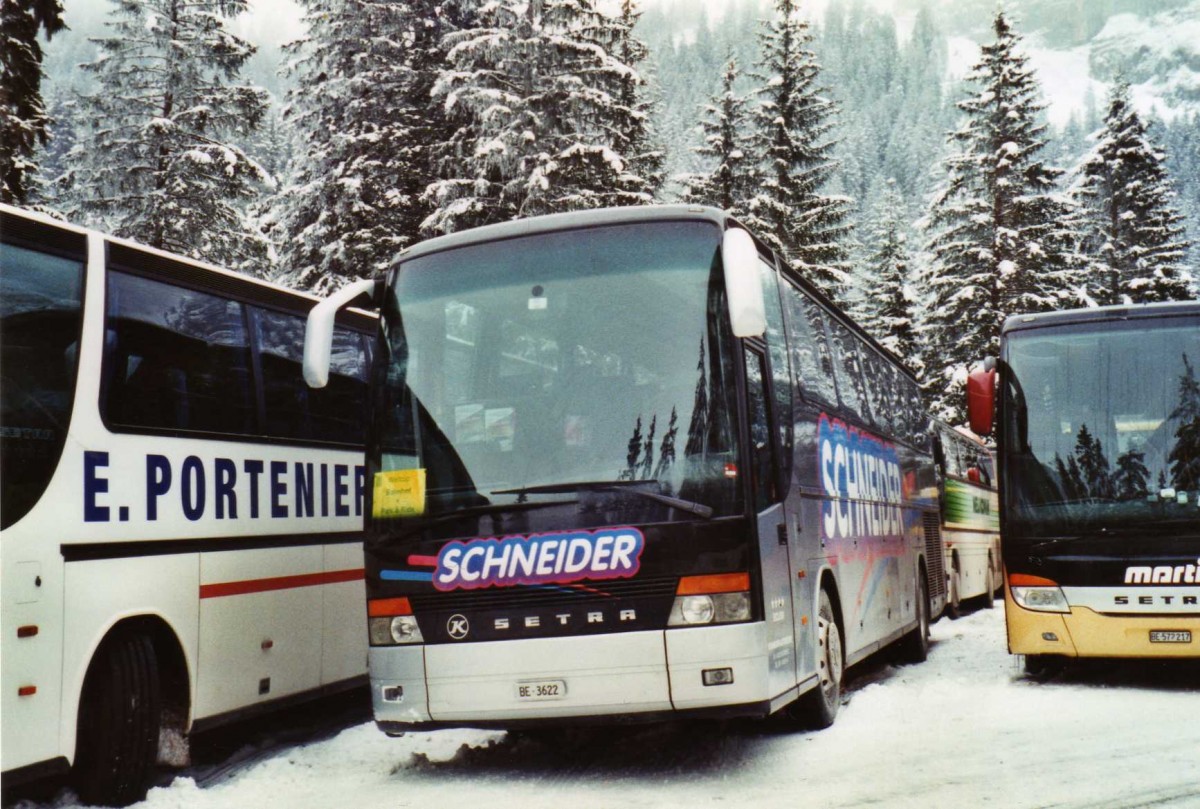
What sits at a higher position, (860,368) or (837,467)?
(860,368)

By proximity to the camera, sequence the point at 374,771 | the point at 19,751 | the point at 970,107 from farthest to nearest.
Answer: the point at 970,107
the point at 374,771
the point at 19,751

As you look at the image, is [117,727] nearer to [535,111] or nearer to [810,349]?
[810,349]

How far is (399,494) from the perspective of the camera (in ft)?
23.3

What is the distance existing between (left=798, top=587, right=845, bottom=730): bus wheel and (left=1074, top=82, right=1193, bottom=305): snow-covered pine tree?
3593 centimetres

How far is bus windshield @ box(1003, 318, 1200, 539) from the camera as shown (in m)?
10.4

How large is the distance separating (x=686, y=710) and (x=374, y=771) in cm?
215

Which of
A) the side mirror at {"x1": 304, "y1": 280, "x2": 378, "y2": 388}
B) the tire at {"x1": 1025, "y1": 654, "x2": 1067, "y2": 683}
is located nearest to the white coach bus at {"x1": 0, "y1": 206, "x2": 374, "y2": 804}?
the side mirror at {"x1": 304, "y1": 280, "x2": 378, "y2": 388}

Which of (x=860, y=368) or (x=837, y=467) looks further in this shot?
(x=860, y=368)

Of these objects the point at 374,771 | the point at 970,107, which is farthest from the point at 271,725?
the point at 970,107

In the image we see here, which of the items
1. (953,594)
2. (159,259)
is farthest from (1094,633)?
(953,594)

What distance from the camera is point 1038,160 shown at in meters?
38.0

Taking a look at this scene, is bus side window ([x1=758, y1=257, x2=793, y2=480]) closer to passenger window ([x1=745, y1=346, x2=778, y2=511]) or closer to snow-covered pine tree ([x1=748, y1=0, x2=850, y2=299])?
passenger window ([x1=745, y1=346, x2=778, y2=511])

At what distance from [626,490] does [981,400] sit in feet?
18.0

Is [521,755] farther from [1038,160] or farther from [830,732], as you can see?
[1038,160]
